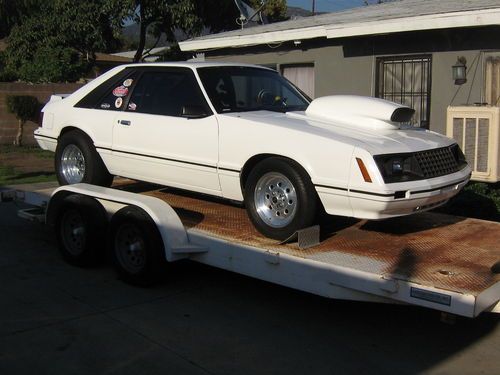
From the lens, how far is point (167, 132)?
576 cm

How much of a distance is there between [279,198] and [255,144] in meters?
0.48

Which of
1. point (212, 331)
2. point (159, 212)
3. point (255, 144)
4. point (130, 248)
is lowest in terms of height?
point (212, 331)

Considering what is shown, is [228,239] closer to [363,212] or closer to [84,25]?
[363,212]

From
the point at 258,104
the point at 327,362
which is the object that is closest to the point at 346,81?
the point at 258,104

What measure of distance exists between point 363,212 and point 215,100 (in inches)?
70.8

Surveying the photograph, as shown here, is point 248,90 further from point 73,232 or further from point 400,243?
point 73,232

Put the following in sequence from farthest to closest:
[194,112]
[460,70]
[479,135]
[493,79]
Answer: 1. [460,70]
2. [493,79]
3. [479,135]
4. [194,112]

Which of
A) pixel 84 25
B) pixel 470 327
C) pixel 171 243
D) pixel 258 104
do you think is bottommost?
pixel 470 327

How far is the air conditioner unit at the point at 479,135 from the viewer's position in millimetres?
8469

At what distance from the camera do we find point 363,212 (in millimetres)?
4637

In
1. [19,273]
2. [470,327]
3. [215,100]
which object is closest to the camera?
[470,327]

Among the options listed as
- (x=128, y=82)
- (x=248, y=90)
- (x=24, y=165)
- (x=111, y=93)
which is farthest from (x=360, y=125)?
(x=24, y=165)

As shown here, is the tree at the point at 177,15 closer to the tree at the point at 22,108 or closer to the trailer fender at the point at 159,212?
the tree at the point at 22,108

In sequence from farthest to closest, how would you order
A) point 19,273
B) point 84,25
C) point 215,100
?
point 84,25
point 19,273
point 215,100
